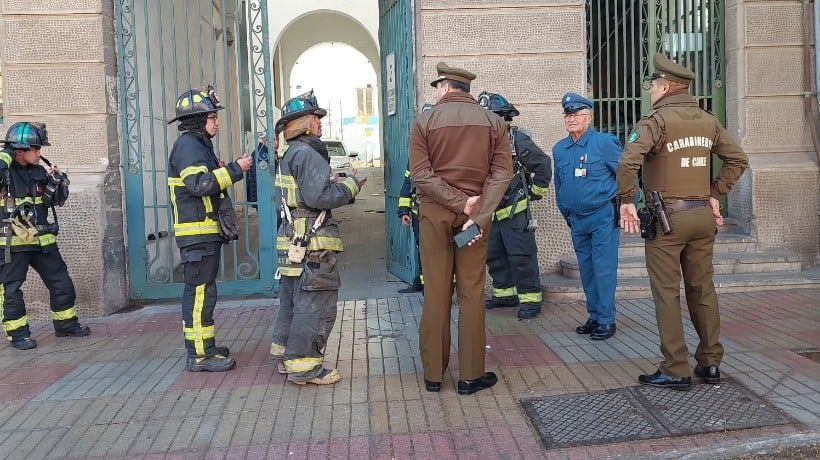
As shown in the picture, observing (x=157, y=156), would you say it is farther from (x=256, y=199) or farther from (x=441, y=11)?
(x=441, y=11)

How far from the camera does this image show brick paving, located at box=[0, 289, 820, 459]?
3.76 metres

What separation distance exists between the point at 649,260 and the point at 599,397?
95 cm

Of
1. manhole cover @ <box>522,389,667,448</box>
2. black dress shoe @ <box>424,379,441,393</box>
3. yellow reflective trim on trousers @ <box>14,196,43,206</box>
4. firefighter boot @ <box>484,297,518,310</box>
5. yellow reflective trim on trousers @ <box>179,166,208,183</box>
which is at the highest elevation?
yellow reflective trim on trousers @ <box>179,166,208,183</box>

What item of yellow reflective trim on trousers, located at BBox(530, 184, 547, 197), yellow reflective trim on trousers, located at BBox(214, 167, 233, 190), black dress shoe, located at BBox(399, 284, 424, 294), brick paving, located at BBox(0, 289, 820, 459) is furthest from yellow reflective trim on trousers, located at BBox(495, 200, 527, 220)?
yellow reflective trim on trousers, located at BBox(214, 167, 233, 190)

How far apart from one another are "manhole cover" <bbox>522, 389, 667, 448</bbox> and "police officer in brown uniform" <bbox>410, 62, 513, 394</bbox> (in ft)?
1.74

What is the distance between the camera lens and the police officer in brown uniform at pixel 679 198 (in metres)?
4.25

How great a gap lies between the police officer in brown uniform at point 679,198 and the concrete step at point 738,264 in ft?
8.84

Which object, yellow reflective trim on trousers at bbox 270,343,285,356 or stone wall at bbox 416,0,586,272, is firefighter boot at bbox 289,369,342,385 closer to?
yellow reflective trim on trousers at bbox 270,343,285,356

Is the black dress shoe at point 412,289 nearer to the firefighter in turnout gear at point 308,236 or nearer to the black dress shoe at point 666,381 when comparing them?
the firefighter in turnout gear at point 308,236

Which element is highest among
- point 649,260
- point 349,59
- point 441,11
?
point 349,59

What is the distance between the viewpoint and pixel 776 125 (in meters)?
7.56

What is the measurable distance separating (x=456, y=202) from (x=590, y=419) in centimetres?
152

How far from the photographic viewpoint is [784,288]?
22.9 feet

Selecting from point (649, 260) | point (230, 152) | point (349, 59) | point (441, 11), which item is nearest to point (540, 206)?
point (441, 11)
